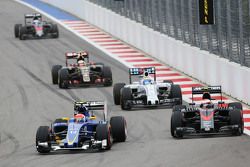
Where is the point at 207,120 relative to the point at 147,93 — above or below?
above

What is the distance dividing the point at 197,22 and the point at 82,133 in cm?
1361

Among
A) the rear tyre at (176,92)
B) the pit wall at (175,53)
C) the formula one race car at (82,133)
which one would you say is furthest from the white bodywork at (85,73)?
the formula one race car at (82,133)

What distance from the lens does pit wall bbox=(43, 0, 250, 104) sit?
98.5ft

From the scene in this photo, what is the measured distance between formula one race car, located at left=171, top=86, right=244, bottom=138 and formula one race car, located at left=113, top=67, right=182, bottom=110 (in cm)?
413

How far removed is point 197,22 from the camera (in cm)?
3559

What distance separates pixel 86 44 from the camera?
4547 cm

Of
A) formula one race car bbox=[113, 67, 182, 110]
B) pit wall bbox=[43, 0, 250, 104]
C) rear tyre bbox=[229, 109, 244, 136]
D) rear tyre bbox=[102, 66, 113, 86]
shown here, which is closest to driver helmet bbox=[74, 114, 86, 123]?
rear tyre bbox=[229, 109, 244, 136]

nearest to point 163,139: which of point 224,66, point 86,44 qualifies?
point 224,66

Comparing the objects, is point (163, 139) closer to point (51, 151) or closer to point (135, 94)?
point (51, 151)

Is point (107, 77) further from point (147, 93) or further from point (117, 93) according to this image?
point (147, 93)

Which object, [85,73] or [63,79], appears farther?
[85,73]

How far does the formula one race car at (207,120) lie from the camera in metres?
23.2

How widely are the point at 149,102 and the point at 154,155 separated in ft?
23.3

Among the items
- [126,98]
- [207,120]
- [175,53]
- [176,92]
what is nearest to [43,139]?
[207,120]
